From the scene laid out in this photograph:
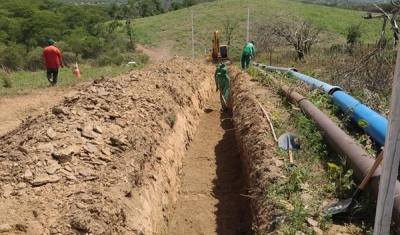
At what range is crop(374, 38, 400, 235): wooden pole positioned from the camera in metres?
2.41

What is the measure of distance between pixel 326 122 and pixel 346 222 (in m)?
2.52

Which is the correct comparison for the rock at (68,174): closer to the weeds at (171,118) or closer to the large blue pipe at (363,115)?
Answer: the weeds at (171,118)

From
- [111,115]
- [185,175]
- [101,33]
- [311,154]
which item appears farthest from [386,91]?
[101,33]

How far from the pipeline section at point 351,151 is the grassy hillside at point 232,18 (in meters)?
29.8

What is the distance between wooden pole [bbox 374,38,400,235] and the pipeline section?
1485 millimetres

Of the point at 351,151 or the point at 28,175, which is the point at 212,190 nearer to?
the point at 351,151

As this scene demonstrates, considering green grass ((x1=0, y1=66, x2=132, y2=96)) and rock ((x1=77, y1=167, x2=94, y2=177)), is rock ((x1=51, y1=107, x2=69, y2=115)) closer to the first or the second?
rock ((x1=77, y1=167, x2=94, y2=177))

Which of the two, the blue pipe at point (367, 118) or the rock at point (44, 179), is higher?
the blue pipe at point (367, 118)

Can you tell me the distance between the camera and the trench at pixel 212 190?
649 centimetres

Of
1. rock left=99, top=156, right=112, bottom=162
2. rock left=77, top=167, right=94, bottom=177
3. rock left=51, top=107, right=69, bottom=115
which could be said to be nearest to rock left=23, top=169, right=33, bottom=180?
rock left=77, top=167, right=94, bottom=177

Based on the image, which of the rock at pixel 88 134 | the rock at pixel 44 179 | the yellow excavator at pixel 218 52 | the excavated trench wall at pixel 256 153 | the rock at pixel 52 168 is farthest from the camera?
the yellow excavator at pixel 218 52

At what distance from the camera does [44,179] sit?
472 cm

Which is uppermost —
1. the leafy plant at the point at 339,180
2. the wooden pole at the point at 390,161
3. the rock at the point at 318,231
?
the wooden pole at the point at 390,161

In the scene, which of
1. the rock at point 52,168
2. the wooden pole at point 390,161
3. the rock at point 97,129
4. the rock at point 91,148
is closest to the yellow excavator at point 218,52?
the rock at point 97,129
